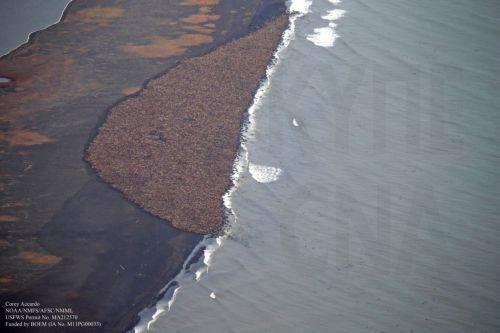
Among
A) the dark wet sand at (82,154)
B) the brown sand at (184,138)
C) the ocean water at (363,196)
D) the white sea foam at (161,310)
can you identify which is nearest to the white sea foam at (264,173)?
the ocean water at (363,196)

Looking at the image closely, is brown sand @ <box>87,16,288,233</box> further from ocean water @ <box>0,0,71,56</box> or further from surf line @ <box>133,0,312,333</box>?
ocean water @ <box>0,0,71,56</box>

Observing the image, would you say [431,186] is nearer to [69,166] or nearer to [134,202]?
[134,202]

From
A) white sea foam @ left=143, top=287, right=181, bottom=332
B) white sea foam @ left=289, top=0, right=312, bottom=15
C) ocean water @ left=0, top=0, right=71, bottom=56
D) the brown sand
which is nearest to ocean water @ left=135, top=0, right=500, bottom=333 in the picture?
white sea foam @ left=143, top=287, right=181, bottom=332

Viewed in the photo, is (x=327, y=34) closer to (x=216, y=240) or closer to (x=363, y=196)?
(x=363, y=196)

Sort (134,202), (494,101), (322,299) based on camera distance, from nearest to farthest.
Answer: (322,299), (134,202), (494,101)

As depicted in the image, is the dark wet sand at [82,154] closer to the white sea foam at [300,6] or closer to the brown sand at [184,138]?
the brown sand at [184,138]

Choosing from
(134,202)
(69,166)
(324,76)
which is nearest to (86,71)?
(69,166)
